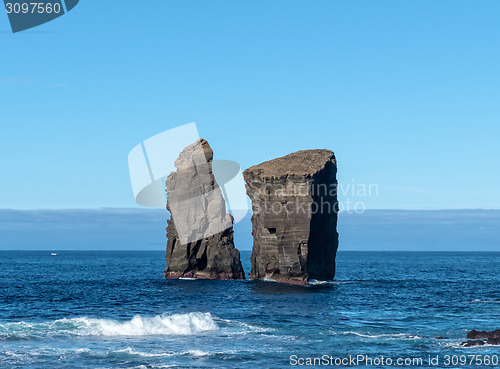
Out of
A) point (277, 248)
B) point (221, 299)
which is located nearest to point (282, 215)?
point (277, 248)

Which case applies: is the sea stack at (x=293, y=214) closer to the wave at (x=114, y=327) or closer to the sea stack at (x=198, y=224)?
the sea stack at (x=198, y=224)

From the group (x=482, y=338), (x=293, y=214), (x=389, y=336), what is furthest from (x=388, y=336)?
(x=293, y=214)

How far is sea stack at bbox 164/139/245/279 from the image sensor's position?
91.1 meters

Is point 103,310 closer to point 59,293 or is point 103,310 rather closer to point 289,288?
point 59,293

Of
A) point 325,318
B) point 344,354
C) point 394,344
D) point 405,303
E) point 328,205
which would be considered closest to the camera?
point 344,354

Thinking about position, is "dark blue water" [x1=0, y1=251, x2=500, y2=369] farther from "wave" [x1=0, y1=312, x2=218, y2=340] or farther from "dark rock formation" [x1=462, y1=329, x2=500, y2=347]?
"dark rock formation" [x1=462, y1=329, x2=500, y2=347]

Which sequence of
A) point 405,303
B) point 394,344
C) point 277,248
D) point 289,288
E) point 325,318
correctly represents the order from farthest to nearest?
point 277,248 → point 289,288 → point 405,303 → point 325,318 → point 394,344

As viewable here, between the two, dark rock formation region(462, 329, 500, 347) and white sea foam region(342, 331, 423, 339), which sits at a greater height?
dark rock formation region(462, 329, 500, 347)

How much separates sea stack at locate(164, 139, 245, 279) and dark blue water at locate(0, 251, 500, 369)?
11.7 metres

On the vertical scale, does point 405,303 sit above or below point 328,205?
below

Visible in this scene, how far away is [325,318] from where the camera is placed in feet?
173

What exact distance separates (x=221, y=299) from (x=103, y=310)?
14357 millimetres

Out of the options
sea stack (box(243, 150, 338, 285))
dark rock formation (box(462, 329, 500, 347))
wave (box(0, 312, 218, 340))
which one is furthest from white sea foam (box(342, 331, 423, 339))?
sea stack (box(243, 150, 338, 285))

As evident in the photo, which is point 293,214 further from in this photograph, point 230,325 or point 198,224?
point 230,325
